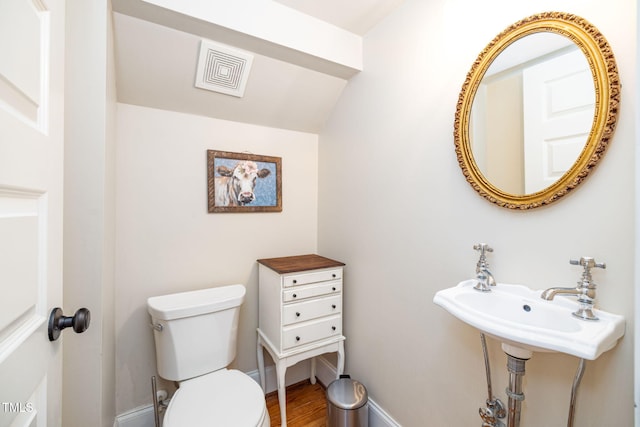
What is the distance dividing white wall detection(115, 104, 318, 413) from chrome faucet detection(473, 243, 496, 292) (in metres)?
1.34

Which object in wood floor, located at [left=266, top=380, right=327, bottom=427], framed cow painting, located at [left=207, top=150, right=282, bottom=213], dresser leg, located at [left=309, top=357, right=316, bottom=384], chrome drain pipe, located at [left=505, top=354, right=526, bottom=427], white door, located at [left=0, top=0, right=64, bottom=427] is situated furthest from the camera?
dresser leg, located at [left=309, top=357, right=316, bottom=384]

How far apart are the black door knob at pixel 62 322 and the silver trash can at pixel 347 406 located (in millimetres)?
1316

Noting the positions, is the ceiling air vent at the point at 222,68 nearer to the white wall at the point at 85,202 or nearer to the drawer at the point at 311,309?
the white wall at the point at 85,202

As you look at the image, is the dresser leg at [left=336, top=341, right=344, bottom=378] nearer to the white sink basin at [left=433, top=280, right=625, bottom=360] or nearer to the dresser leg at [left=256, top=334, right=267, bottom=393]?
the dresser leg at [left=256, top=334, right=267, bottom=393]

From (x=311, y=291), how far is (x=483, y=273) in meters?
0.95

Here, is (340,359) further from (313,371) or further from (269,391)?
(269,391)

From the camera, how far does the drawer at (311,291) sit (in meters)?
1.56

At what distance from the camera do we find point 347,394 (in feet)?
5.01

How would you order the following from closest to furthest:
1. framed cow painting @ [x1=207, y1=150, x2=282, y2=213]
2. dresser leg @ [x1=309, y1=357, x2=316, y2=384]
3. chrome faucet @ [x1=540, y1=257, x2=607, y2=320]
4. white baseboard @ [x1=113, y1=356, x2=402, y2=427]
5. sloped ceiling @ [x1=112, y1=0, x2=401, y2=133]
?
1. chrome faucet @ [x1=540, y1=257, x2=607, y2=320]
2. sloped ceiling @ [x1=112, y1=0, x2=401, y2=133]
3. white baseboard @ [x1=113, y1=356, x2=402, y2=427]
4. framed cow painting @ [x1=207, y1=150, x2=282, y2=213]
5. dresser leg @ [x1=309, y1=357, x2=316, y2=384]

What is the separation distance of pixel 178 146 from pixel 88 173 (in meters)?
0.77

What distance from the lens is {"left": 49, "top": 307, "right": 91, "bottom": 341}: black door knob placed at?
603 millimetres

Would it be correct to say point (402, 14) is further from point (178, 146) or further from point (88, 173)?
point (88, 173)

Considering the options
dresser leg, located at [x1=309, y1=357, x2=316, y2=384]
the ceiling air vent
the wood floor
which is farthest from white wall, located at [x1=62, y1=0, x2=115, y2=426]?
dresser leg, located at [x1=309, y1=357, x2=316, y2=384]

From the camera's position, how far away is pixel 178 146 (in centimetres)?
167
